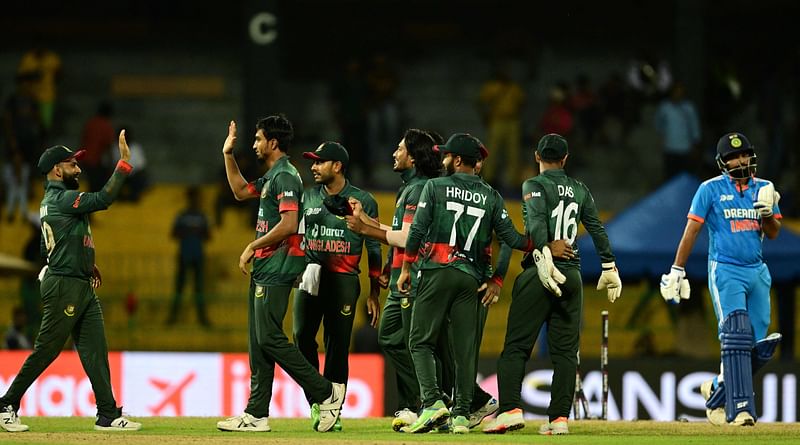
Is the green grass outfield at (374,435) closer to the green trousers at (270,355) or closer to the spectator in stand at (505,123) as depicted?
the green trousers at (270,355)

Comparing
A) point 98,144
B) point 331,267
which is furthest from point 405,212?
point 98,144

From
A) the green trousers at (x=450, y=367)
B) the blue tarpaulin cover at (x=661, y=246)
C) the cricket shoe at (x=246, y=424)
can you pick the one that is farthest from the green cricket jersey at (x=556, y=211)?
the blue tarpaulin cover at (x=661, y=246)

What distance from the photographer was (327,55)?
101 feet

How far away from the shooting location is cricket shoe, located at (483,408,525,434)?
11.8 m

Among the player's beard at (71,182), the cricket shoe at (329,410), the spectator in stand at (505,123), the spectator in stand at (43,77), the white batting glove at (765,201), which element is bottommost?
the cricket shoe at (329,410)

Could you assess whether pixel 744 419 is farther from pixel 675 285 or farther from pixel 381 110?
pixel 381 110

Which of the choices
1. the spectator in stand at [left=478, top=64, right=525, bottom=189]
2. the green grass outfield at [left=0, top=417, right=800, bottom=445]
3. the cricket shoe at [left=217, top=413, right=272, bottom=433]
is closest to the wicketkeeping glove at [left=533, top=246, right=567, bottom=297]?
the green grass outfield at [left=0, top=417, right=800, bottom=445]

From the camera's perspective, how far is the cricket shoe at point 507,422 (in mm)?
11758

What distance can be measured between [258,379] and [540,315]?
7.06 ft

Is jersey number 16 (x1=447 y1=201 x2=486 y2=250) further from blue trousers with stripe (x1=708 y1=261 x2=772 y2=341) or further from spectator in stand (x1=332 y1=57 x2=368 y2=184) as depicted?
spectator in stand (x1=332 y1=57 x2=368 y2=184)

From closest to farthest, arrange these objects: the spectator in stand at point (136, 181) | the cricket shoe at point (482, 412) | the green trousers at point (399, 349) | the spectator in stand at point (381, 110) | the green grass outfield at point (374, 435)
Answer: the green grass outfield at point (374, 435) < the cricket shoe at point (482, 412) < the green trousers at point (399, 349) < the spectator in stand at point (136, 181) < the spectator in stand at point (381, 110)

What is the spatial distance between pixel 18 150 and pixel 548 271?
15.3 m

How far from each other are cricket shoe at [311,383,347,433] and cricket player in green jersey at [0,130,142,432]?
1.41m

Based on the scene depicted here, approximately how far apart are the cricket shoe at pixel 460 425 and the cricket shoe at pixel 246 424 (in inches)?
56.2
